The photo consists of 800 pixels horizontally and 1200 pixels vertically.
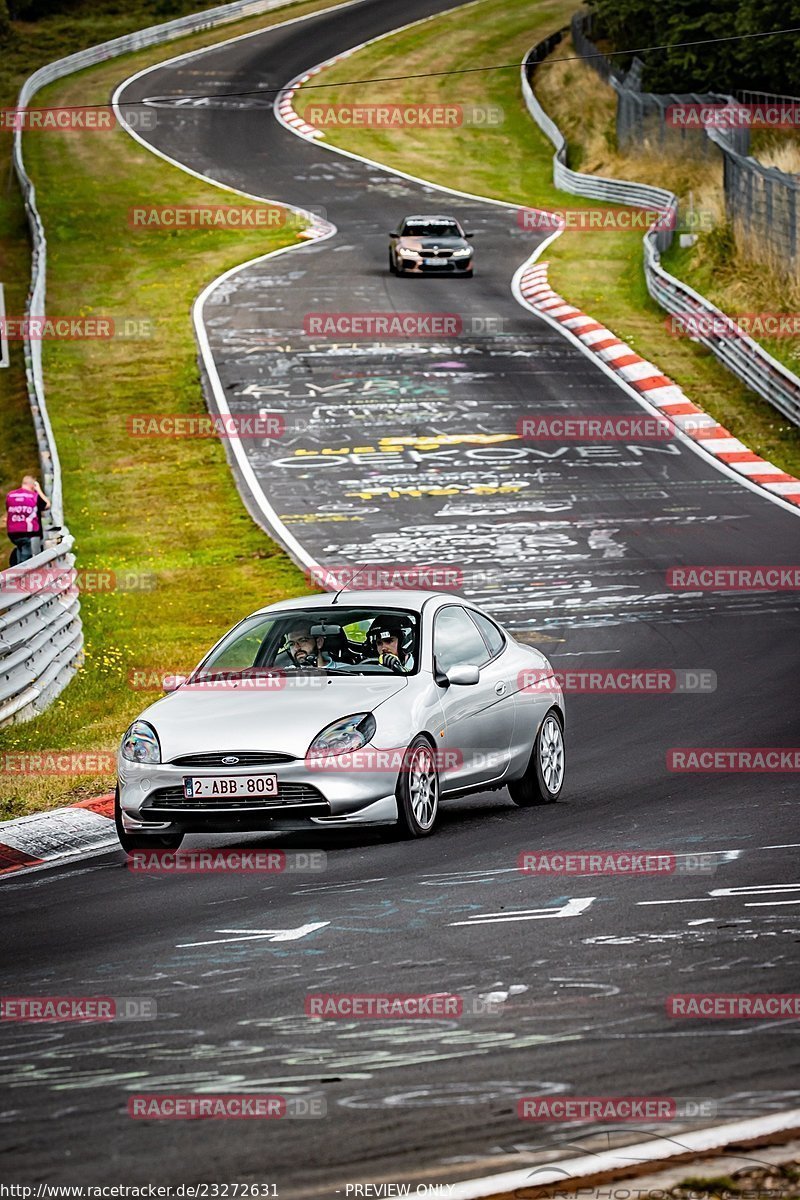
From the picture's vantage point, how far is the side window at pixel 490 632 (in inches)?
487

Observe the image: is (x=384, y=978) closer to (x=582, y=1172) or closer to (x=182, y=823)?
(x=582, y=1172)

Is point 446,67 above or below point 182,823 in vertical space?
above

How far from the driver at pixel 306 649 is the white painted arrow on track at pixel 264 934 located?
125 inches

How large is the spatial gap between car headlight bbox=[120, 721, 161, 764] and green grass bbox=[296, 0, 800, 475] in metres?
18.4

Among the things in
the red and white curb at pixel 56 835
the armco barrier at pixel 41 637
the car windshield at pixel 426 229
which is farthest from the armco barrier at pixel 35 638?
the car windshield at pixel 426 229

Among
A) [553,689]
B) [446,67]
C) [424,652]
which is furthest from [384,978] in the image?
[446,67]

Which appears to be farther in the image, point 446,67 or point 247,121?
point 446,67

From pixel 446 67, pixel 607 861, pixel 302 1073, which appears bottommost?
pixel 607 861

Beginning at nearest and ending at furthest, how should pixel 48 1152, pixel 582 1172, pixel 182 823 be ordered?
1. pixel 582 1172
2. pixel 48 1152
3. pixel 182 823

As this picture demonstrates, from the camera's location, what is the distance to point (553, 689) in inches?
498

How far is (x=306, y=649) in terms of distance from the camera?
1163cm

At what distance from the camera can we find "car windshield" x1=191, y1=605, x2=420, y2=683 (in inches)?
451

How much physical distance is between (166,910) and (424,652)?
2.97 meters

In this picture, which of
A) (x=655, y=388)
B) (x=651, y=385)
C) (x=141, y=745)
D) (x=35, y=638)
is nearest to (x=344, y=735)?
(x=141, y=745)
